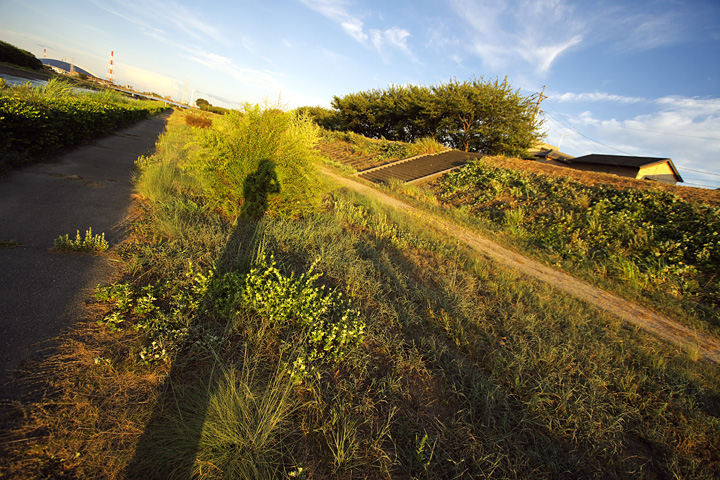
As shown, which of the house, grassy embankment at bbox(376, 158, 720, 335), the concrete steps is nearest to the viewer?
grassy embankment at bbox(376, 158, 720, 335)

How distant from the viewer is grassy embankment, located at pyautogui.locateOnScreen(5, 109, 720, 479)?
5.03 feet

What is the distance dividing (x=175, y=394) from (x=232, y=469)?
62 centimetres

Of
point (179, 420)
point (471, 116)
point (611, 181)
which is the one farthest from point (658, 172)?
point (179, 420)

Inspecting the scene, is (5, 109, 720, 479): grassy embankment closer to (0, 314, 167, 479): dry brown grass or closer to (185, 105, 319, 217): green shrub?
(0, 314, 167, 479): dry brown grass

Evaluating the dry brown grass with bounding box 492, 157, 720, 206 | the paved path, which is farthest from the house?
the paved path

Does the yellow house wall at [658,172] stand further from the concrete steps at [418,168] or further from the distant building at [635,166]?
the concrete steps at [418,168]

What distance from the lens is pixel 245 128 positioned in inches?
188

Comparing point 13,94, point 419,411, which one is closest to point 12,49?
point 13,94

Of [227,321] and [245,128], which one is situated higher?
[245,128]

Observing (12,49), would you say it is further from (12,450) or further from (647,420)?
→ (647,420)

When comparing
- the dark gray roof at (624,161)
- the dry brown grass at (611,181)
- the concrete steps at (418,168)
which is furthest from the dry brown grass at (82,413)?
the dark gray roof at (624,161)

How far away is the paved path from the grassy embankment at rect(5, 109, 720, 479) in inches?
9.0

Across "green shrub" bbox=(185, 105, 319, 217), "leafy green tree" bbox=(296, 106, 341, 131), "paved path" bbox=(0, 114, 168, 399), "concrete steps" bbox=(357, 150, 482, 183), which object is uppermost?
"leafy green tree" bbox=(296, 106, 341, 131)

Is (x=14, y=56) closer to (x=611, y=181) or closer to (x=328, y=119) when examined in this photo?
(x=328, y=119)
